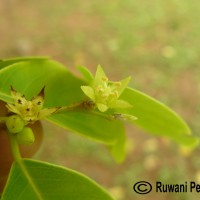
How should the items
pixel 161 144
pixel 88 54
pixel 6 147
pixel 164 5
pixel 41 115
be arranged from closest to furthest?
pixel 41 115 → pixel 6 147 → pixel 161 144 → pixel 88 54 → pixel 164 5

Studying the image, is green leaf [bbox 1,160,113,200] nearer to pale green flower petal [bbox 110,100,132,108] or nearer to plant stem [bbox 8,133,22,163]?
plant stem [bbox 8,133,22,163]

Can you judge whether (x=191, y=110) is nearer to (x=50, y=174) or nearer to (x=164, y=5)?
(x=164, y=5)

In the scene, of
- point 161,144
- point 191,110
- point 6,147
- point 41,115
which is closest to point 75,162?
point 161,144

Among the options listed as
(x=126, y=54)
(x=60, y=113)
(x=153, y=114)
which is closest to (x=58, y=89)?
(x=60, y=113)

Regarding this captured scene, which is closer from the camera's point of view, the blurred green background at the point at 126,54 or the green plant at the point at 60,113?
the green plant at the point at 60,113

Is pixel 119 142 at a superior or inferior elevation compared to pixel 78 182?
superior

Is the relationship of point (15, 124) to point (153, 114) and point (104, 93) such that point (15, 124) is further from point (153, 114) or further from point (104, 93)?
point (153, 114)

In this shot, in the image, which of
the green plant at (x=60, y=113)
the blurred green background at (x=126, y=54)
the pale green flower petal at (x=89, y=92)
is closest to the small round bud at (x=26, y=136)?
the green plant at (x=60, y=113)

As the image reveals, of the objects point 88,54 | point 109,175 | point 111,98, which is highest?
point 88,54

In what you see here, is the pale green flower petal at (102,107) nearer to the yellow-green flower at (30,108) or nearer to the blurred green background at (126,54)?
the yellow-green flower at (30,108)
